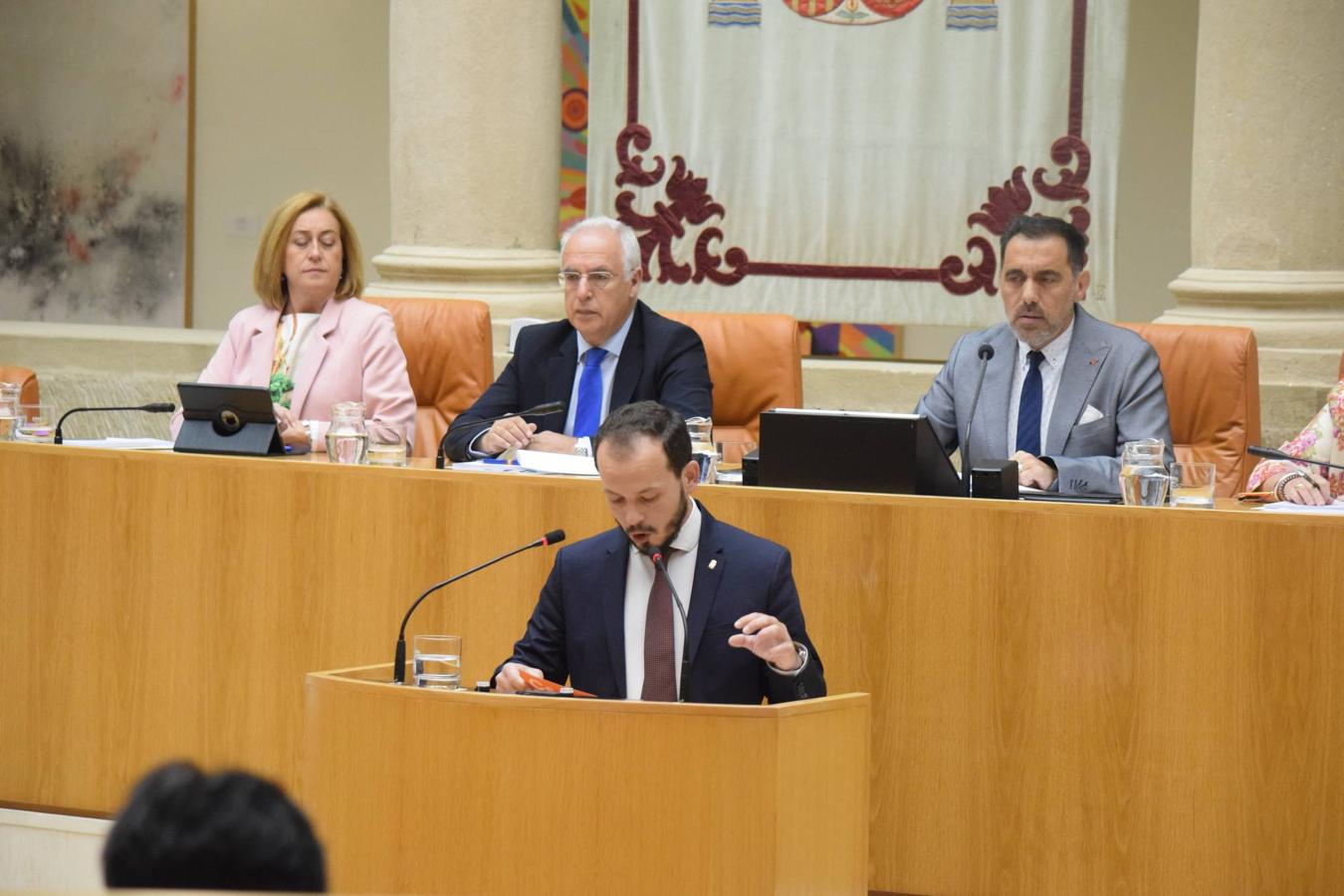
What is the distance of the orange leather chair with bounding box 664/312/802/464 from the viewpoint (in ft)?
15.0

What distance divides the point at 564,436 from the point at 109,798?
1193 millimetres

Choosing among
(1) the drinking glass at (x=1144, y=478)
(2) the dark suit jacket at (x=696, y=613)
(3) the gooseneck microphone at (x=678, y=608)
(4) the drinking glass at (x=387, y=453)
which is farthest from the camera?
(4) the drinking glass at (x=387, y=453)

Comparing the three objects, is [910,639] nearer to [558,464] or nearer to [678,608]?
[678,608]

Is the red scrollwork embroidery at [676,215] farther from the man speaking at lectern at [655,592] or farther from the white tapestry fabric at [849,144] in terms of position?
the man speaking at lectern at [655,592]

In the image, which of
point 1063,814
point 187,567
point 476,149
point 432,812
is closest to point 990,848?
point 1063,814

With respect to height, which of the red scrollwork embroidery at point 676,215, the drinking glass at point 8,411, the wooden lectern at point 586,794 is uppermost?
the red scrollwork embroidery at point 676,215

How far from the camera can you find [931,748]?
330 centimetres

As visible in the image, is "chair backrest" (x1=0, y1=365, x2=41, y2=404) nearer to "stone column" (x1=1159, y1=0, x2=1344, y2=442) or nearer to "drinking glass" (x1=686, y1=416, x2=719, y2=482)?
"drinking glass" (x1=686, y1=416, x2=719, y2=482)

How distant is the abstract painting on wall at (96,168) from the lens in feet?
27.7

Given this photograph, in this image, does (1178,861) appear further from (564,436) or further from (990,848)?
(564,436)

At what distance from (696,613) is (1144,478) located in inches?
34.0

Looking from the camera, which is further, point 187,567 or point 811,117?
point 811,117

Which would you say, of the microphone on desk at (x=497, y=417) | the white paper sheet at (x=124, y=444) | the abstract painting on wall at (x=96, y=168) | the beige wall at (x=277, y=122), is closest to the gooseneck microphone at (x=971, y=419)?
the microphone on desk at (x=497, y=417)

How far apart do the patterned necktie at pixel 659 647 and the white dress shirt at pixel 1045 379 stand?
51.9 inches
